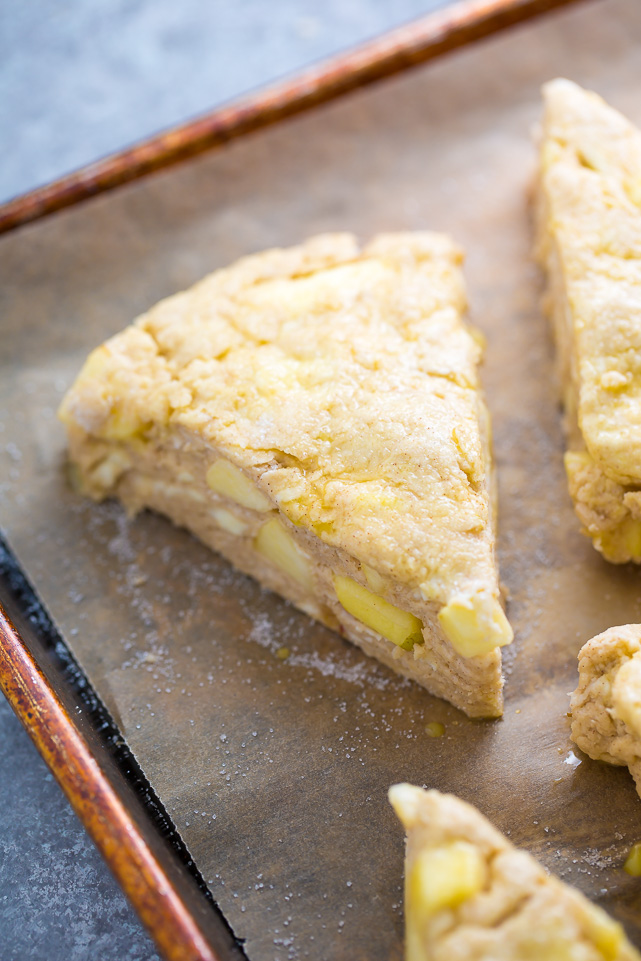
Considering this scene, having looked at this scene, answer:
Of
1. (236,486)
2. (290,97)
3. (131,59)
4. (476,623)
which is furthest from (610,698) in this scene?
(131,59)

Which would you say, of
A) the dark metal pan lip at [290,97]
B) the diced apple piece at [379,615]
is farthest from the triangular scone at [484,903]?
the dark metal pan lip at [290,97]

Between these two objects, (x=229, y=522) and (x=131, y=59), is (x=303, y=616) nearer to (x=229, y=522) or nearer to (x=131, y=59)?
(x=229, y=522)

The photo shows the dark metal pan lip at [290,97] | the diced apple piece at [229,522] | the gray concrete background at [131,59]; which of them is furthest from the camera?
the gray concrete background at [131,59]

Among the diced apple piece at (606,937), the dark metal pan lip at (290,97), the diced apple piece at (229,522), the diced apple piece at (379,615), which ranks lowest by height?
the diced apple piece at (606,937)

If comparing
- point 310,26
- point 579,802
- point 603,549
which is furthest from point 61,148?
point 579,802

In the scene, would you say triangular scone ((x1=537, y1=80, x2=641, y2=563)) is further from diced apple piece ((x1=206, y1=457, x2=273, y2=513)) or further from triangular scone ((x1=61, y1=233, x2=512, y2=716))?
diced apple piece ((x1=206, y1=457, x2=273, y2=513))

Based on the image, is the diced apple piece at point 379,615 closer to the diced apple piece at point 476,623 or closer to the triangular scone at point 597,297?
the diced apple piece at point 476,623

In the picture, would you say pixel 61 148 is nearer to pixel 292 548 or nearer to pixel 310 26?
pixel 310 26
